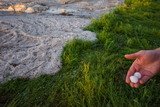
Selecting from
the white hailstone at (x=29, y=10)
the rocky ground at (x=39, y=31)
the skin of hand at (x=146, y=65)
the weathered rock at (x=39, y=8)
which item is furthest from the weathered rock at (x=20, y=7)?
the skin of hand at (x=146, y=65)

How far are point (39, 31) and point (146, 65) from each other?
3173mm

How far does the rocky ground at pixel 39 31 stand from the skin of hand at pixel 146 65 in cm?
148

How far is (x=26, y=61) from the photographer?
4891 mm

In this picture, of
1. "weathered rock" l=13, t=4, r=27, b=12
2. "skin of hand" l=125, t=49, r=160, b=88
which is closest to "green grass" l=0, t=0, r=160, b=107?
"skin of hand" l=125, t=49, r=160, b=88

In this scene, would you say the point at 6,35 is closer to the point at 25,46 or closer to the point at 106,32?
the point at 25,46

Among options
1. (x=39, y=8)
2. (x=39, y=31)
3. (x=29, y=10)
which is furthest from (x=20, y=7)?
(x=39, y=31)

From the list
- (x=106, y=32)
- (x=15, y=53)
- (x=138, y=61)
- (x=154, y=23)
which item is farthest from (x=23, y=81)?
(x=154, y=23)

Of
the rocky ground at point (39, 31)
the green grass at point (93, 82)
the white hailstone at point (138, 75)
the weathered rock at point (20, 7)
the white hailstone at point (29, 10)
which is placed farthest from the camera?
the weathered rock at point (20, 7)

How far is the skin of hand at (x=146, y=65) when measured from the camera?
3404 millimetres

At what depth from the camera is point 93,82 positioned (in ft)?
12.7

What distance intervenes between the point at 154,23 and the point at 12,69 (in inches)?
132

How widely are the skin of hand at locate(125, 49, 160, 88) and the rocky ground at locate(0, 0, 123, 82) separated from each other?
4.86ft

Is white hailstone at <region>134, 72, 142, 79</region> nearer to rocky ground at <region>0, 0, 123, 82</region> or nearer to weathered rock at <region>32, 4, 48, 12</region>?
rocky ground at <region>0, 0, 123, 82</region>

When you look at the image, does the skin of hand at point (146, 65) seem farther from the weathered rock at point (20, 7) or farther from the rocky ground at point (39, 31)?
the weathered rock at point (20, 7)
